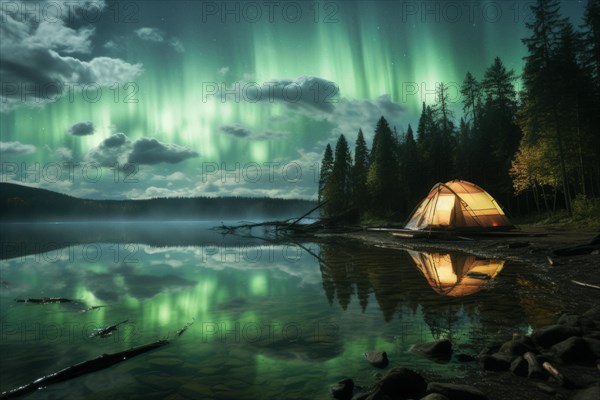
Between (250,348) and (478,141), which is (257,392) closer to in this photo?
(250,348)

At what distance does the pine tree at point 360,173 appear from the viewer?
2694 inches

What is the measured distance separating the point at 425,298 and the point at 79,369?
834 cm

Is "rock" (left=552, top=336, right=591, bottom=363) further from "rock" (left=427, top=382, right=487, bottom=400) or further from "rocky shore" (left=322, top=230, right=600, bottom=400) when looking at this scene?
"rock" (left=427, top=382, right=487, bottom=400)

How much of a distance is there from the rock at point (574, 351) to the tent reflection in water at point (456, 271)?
4.63 m

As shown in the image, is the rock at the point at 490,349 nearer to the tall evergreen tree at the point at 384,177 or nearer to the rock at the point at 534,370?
the rock at the point at 534,370

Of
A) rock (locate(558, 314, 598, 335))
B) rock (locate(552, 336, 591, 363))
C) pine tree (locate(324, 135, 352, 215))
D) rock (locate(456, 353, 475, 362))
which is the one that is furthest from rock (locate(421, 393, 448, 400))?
pine tree (locate(324, 135, 352, 215))

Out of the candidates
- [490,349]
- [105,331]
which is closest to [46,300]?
[105,331]

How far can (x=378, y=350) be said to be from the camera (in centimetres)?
611

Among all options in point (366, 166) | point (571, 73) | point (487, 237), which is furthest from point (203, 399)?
point (366, 166)

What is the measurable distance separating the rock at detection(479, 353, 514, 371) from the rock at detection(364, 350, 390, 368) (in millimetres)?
1446

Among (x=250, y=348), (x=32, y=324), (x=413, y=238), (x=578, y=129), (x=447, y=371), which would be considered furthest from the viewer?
(x=578, y=129)

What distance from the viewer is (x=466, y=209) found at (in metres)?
23.0

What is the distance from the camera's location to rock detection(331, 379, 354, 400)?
4.74 m

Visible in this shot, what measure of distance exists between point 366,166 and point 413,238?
52.0m
